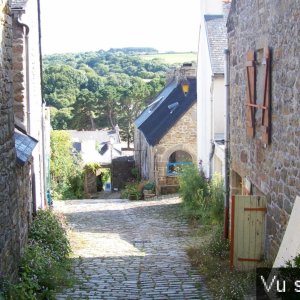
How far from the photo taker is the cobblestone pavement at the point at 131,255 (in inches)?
338

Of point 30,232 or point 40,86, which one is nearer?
point 30,232

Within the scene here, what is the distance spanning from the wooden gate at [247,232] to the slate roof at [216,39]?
30.5 feet

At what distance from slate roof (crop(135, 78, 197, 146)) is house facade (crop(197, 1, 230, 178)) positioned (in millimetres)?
2708

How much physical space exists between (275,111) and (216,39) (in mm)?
11386

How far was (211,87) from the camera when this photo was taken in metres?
18.5

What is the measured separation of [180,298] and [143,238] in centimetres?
558

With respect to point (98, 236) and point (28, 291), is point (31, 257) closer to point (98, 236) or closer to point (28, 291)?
point (28, 291)

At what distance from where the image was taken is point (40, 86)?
1606cm

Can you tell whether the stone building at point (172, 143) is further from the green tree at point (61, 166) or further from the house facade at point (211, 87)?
the green tree at point (61, 166)

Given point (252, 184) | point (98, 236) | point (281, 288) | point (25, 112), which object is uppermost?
point (25, 112)

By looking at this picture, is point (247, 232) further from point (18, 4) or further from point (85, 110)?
point (85, 110)

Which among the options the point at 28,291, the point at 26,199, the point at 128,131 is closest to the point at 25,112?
the point at 26,199

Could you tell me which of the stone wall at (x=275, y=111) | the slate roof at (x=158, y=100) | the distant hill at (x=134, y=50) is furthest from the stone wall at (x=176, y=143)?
the distant hill at (x=134, y=50)

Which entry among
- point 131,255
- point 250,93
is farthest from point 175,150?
point 250,93
